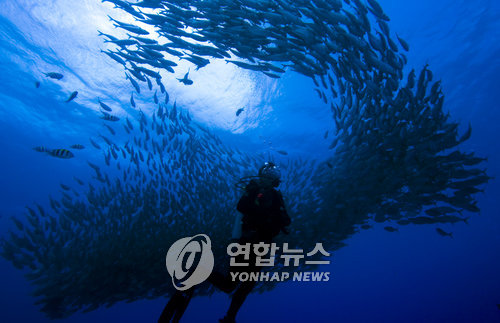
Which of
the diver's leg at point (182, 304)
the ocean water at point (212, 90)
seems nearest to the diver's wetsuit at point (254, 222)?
the diver's leg at point (182, 304)

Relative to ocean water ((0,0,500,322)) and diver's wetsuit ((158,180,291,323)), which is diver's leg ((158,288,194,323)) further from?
ocean water ((0,0,500,322))

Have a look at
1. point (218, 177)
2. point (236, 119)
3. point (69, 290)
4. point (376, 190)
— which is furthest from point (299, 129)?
point (69, 290)

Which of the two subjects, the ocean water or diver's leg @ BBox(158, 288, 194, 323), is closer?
diver's leg @ BBox(158, 288, 194, 323)

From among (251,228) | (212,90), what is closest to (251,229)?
(251,228)

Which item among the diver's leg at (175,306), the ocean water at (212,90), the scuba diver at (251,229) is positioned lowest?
the diver's leg at (175,306)

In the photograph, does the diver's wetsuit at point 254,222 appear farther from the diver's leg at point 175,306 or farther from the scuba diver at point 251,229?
the diver's leg at point 175,306

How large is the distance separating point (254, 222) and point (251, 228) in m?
0.15

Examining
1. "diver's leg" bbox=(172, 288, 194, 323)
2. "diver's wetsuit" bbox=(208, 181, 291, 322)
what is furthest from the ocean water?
"diver's wetsuit" bbox=(208, 181, 291, 322)

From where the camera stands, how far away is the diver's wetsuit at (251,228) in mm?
3994

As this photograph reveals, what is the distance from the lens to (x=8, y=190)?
1603 inches

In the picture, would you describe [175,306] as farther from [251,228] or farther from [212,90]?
[212,90]

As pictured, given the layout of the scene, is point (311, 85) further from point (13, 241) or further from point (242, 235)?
point (13, 241)

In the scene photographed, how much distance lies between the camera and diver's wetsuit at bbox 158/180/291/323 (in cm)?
399

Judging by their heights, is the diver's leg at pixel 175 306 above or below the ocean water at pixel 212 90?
below
